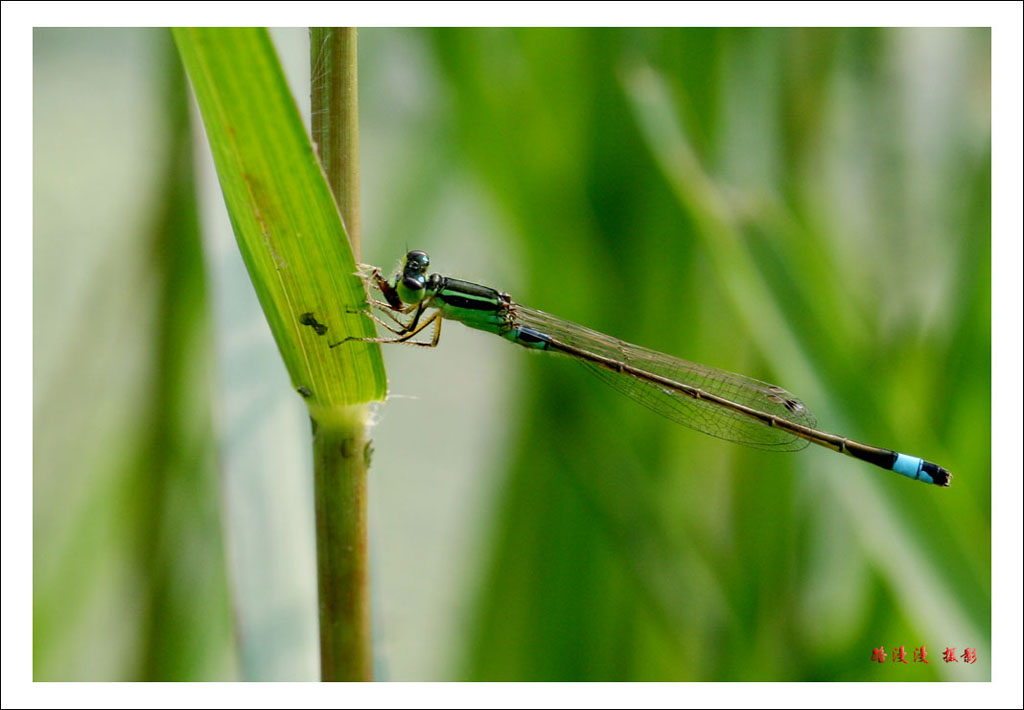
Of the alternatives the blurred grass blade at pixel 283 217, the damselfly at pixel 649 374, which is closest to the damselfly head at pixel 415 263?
the damselfly at pixel 649 374

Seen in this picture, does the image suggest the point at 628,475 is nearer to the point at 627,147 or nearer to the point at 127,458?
the point at 627,147

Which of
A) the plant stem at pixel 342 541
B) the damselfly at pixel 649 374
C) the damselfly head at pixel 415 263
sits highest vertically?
the damselfly head at pixel 415 263

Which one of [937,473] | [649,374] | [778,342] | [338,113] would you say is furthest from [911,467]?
[338,113]

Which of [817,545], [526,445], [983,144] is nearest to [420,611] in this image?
[526,445]

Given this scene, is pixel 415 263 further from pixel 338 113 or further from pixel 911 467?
pixel 911 467

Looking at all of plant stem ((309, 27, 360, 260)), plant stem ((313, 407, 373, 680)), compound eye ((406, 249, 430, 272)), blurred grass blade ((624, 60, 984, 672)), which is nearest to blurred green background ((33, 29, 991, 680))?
blurred grass blade ((624, 60, 984, 672))

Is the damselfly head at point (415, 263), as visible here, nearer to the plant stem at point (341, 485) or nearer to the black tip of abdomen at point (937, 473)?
the plant stem at point (341, 485)
